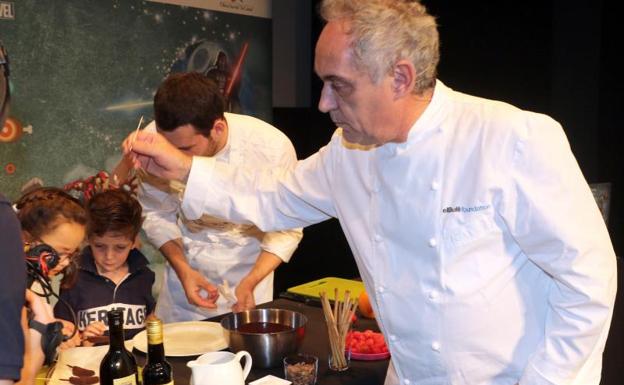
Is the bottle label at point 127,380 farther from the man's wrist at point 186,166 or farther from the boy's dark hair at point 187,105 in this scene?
the boy's dark hair at point 187,105

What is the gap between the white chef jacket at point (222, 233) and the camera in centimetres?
250

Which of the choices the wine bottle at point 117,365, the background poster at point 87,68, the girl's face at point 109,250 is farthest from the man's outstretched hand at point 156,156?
the background poster at point 87,68

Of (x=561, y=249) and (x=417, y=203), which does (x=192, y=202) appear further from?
(x=561, y=249)

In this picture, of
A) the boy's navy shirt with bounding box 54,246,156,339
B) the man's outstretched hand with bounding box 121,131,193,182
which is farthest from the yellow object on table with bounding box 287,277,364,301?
the man's outstretched hand with bounding box 121,131,193,182

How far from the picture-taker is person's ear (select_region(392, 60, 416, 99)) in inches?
52.1

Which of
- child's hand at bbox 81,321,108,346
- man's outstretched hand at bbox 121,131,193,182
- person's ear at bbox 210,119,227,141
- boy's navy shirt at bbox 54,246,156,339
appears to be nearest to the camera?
man's outstretched hand at bbox 121,131,193,182

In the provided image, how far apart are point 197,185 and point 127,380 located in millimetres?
477

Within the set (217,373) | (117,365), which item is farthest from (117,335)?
(217,373)

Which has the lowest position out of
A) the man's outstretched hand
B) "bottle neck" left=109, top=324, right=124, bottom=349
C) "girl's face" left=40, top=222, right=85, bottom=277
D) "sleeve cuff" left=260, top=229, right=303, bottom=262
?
"bottle neck" left=109, top=324, right=124, bottom=349

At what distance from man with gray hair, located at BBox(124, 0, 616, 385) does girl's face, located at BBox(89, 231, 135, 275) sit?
4.12 ft

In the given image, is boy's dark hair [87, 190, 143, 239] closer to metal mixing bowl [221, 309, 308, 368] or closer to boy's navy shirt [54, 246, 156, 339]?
boy's navy shirt [54, 246, 156, 339]

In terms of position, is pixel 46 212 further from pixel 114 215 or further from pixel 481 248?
pixel 481 248

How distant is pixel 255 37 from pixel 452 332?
130 inches

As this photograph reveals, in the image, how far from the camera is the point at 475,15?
400cm
